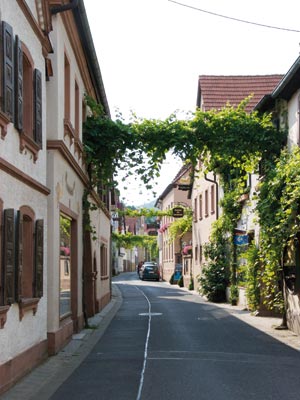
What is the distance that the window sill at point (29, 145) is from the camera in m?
9.74

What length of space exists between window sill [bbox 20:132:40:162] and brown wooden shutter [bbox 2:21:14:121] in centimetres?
74

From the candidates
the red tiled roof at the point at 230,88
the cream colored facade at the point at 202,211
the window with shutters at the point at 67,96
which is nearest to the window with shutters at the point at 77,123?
the window with shutters at the point at 67,96

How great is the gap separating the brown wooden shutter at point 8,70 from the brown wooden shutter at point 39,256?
252 cm

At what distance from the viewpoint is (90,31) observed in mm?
15461

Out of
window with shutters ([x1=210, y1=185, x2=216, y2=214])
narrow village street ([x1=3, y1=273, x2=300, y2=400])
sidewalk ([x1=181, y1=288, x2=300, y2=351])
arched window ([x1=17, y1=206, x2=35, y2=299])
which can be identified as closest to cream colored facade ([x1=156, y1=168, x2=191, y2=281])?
window with shutters ([x1=210, y1=185, x2=216, y2=214])

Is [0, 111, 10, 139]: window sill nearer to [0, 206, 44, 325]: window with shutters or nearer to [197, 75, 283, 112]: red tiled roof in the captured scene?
[0, 206, 44, 325]: window with shutters

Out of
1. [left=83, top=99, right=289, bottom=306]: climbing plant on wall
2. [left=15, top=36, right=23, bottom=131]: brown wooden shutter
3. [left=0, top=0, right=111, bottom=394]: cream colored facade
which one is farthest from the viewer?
[left=83, top=99, right=289, bottom=306]: climbing plant on wall

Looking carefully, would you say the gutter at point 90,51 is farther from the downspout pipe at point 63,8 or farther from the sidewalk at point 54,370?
the sidewalk at point 54,370

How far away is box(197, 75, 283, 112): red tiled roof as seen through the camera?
99.9 feet

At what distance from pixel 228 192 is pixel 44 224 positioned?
46.2 ft

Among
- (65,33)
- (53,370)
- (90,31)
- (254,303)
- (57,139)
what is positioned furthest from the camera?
(254,303)

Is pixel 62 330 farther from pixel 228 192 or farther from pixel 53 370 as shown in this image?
pixel 228 192

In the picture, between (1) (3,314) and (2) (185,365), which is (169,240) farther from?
(1) (3,314)

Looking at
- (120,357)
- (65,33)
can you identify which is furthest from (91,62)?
(120,357)
